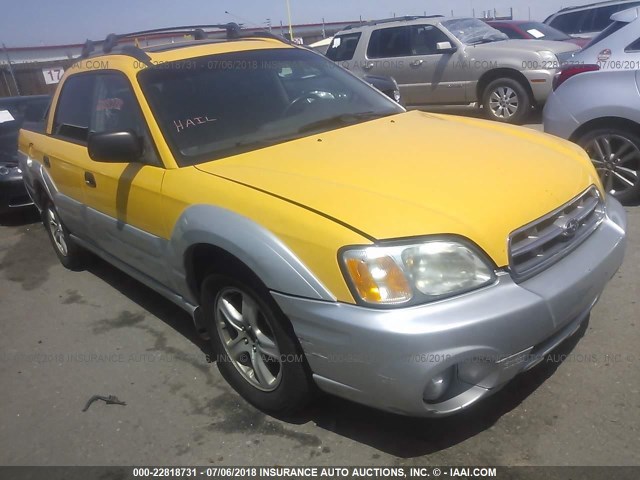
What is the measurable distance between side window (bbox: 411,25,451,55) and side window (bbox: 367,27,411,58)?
107 mm

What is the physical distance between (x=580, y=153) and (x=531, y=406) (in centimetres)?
139

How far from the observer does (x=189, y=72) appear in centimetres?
351

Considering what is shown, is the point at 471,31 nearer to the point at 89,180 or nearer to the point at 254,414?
the point at 89,180

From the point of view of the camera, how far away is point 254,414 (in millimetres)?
2936

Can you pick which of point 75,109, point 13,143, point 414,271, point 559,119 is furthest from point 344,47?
point 414,271

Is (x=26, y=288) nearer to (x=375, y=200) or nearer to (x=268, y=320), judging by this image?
(x=268, y=320)

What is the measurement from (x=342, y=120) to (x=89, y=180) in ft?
5.43

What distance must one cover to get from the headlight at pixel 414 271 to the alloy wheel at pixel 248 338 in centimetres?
58

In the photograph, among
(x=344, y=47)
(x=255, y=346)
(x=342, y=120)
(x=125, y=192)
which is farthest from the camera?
(x=344, y=47)

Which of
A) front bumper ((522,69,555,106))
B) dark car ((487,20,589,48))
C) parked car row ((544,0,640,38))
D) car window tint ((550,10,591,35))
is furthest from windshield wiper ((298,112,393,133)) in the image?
car window tint ((550,10,591,35))

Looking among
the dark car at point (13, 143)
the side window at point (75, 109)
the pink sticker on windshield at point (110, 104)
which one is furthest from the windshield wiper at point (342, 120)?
the dark car at point (13, 143)

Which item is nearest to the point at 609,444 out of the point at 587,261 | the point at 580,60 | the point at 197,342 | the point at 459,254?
the point at 587,261

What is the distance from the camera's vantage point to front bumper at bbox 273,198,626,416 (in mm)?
2145

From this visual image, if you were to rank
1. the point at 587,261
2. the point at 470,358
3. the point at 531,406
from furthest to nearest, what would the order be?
1. the point at 531,406
2. the point at 587,261
3. the point at 470,358
